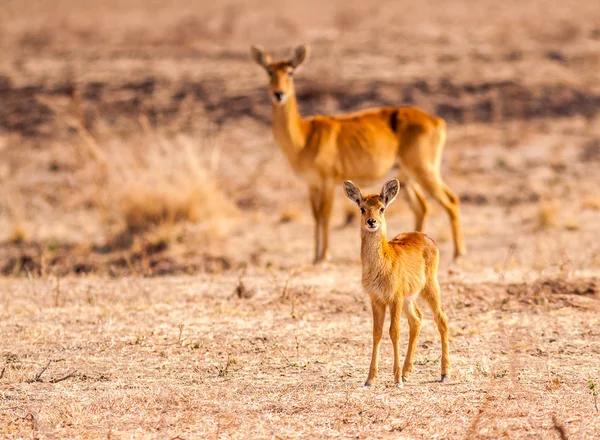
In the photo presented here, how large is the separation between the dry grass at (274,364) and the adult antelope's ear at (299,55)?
2.96 metres

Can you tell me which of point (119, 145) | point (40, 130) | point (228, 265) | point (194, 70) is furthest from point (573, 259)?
point (194, 70)

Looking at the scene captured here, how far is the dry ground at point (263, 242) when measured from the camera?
21.0 feet

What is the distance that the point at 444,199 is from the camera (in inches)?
467

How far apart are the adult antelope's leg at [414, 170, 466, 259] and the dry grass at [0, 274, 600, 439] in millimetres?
2039

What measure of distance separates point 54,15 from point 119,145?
23.6m

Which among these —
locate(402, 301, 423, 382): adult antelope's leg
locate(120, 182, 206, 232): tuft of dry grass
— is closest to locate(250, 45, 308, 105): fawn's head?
locate(120, 182, 206, 232): tuft of dry grass

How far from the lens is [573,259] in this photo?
11133mm

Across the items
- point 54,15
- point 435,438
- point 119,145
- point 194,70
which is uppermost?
point 54,15

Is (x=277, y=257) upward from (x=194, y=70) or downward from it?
downward

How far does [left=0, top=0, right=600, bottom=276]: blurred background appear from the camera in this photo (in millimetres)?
12950

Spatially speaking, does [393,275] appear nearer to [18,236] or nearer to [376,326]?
[376,326]

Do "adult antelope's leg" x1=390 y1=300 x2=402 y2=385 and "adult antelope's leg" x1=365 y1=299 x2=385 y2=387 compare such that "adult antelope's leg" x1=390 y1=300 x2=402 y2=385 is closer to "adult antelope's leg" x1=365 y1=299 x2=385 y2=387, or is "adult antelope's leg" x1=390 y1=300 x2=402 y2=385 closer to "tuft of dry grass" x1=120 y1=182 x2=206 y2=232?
"adult antelope's leg" x1=365 y1=299 x2=385 y2=387

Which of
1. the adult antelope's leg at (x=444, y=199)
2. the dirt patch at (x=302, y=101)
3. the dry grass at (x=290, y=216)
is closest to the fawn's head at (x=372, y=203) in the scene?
the adult antelope's leg at (x=444, y=199)

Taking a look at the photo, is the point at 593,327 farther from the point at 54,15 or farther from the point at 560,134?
the point at 54,15
